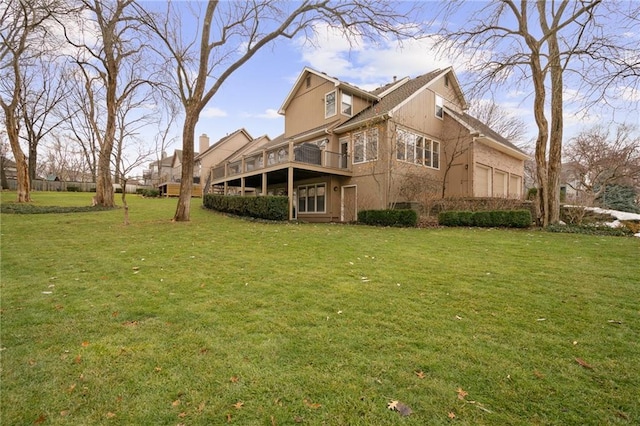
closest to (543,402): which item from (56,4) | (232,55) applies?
(232,55)

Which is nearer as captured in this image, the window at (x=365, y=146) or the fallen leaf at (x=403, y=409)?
the fallen leaf at (x=403, y=409)

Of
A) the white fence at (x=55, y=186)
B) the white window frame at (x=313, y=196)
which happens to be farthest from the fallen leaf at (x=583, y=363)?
the white fence at (x=55, y=186)

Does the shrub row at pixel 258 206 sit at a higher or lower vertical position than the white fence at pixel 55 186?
lower

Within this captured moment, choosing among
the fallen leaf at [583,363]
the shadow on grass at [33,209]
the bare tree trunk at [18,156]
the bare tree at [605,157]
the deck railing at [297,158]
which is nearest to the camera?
the fallen leaf at [583,363]

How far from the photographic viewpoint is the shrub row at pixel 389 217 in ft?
40.6

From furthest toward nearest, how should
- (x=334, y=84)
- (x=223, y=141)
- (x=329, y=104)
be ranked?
(x=223, y=141) < (x=329, y=104) < (x=334, y=84)

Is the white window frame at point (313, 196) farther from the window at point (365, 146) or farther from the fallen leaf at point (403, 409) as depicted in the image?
the fallen leaf at point (403, 409)

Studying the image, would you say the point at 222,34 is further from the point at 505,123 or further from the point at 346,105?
the point at 505,123

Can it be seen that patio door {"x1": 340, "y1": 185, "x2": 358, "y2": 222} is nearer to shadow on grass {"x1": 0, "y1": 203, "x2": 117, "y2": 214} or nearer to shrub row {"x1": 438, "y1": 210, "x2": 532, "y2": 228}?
shrub row {"x1": 438, "y1": 210, "x2": 532, "y2": 228}

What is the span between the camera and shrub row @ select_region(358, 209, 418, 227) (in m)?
12.4

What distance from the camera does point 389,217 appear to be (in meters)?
12.9

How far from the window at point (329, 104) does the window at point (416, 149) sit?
4351 millimetres

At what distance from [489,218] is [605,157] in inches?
734

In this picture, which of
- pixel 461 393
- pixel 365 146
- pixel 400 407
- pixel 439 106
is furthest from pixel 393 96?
pixel 400 407
